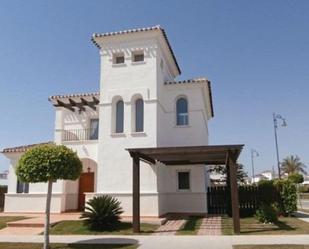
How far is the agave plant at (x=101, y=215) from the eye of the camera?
13875mm

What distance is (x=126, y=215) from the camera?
1667cm

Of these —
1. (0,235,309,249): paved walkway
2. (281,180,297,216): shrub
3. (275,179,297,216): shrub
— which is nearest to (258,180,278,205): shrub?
(275,179,297,216): shrub

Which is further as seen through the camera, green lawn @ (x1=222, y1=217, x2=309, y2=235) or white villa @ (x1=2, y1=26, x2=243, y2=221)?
white villa @ (x1=2, y1=26, x2=243, y2=221)

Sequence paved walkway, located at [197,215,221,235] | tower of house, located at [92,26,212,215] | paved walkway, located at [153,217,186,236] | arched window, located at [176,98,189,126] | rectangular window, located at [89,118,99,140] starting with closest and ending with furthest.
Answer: paved walkway, located at [197,215,221,235]
paved walkway, located at [153,217,186,236]
tower of house, located at [92,26,212,215]
arched window, located at [176,98,189,126]
rectangular window, located at [89,118,99,140]

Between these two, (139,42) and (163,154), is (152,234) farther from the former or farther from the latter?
(139,42)

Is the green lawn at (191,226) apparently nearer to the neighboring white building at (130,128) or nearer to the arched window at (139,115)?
the neighboring white building at (130,128)

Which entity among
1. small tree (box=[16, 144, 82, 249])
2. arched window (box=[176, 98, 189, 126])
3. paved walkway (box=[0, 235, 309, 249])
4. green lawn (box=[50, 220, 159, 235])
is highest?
arched window (box=[176, 98, 189, 126])

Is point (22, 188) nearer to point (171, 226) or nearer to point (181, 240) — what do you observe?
point (171, 226)

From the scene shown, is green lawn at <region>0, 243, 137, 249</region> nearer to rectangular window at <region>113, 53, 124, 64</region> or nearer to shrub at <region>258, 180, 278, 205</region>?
rectangular window at <region>113, 53, 124, 64</region>

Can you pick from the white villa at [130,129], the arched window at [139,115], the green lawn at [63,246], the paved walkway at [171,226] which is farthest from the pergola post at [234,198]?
the arched window at [139,115]

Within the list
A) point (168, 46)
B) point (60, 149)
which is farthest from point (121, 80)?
point (60, 149)

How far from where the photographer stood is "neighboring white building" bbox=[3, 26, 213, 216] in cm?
1764

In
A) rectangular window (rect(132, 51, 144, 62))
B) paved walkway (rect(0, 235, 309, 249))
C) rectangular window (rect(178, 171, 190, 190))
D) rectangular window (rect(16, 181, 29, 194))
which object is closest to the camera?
paved walkway (rect(0, 235, 309, 249))

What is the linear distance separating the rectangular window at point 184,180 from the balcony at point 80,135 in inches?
230
